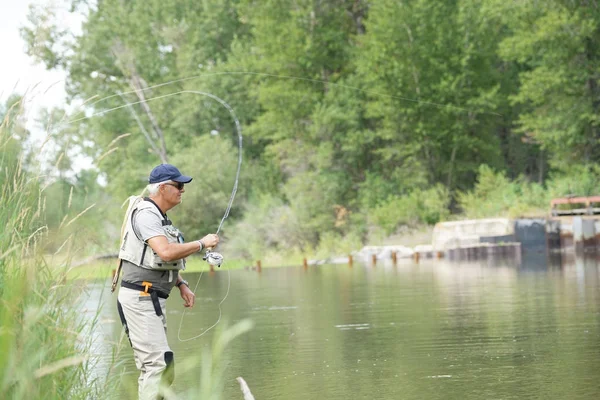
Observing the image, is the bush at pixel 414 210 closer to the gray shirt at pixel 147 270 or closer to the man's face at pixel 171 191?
the man's face at pixel 171 191

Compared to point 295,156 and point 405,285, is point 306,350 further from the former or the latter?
point 295,156

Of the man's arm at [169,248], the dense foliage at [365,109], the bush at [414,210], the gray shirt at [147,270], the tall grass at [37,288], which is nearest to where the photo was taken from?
the tall grass at [37,288]

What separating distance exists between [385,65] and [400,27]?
1.66m

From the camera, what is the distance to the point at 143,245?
8.03m

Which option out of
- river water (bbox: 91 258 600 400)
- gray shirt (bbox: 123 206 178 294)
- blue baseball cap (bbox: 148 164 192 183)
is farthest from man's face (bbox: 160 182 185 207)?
river water (bbox: 91 258 600 400)

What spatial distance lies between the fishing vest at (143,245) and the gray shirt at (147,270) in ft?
0.14

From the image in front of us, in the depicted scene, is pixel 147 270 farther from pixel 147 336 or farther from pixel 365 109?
pixel 365 109

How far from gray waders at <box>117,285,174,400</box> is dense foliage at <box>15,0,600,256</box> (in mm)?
33451

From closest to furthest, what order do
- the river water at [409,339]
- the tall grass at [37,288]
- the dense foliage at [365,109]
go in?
the tall grass at [37,288] < the river water at [409,339] < the dense foliage at [365,109]

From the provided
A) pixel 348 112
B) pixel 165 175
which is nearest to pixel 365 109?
pixel 348 112

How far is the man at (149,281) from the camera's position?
790cm

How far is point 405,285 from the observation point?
78.1 ft

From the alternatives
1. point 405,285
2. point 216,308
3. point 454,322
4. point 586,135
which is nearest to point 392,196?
point 586,135

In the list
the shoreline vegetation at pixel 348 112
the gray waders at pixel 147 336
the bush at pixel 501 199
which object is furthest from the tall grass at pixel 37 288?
the bush at pixel 501 199
